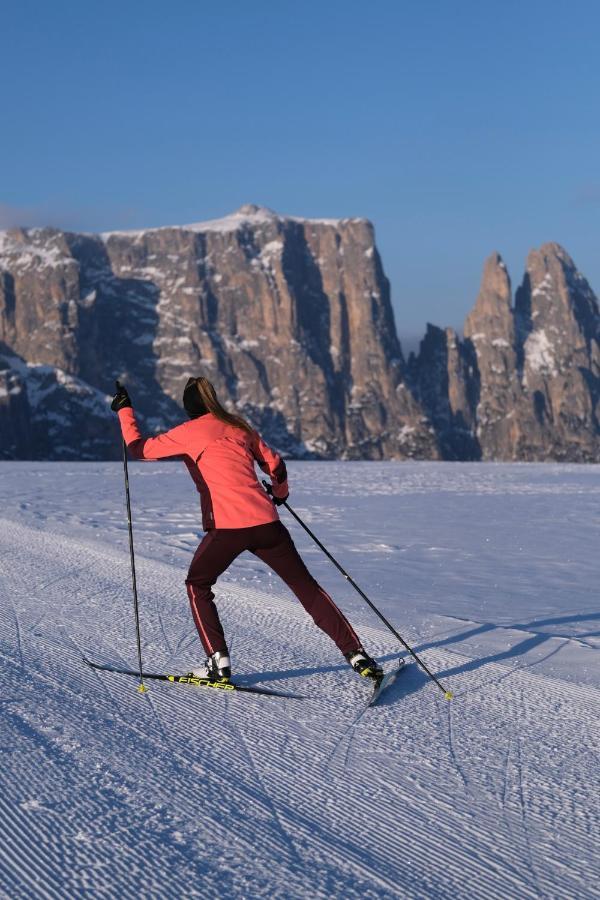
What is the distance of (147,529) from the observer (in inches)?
538

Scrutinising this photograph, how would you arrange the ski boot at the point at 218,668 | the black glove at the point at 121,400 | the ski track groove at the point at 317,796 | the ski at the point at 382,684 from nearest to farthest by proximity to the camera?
the ski track groove at the point at 317,796
the ski at the point at 382,684
the ski boot at the point at 218,668
the black glove at the point at 121,400

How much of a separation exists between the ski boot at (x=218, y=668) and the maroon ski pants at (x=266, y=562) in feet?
0.12

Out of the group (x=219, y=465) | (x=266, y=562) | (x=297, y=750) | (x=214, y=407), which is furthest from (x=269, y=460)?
(x=297, y=750)

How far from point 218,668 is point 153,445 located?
1313 mm

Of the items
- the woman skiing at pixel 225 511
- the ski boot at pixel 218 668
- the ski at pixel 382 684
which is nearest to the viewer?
the ski at pixel 382 684

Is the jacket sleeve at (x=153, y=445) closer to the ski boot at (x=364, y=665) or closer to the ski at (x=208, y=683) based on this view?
the ski at (x=208, y=683)

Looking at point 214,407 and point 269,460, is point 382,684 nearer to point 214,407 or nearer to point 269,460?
point 269,460

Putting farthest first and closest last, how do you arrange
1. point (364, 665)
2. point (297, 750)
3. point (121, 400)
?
point (121, 400) → point (364, 665) → point (297, 750)

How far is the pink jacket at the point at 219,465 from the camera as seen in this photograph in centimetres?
479

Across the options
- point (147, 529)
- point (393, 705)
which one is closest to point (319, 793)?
point (393, 705)

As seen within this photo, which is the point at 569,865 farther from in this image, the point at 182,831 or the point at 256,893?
the point at 182,831

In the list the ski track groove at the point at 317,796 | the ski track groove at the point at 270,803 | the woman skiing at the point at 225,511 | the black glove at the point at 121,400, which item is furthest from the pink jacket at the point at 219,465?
the ski track groove at the point at 270,803

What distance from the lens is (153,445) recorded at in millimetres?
4816

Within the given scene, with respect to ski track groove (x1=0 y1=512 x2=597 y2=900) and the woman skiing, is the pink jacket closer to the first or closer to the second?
the woman skiing
